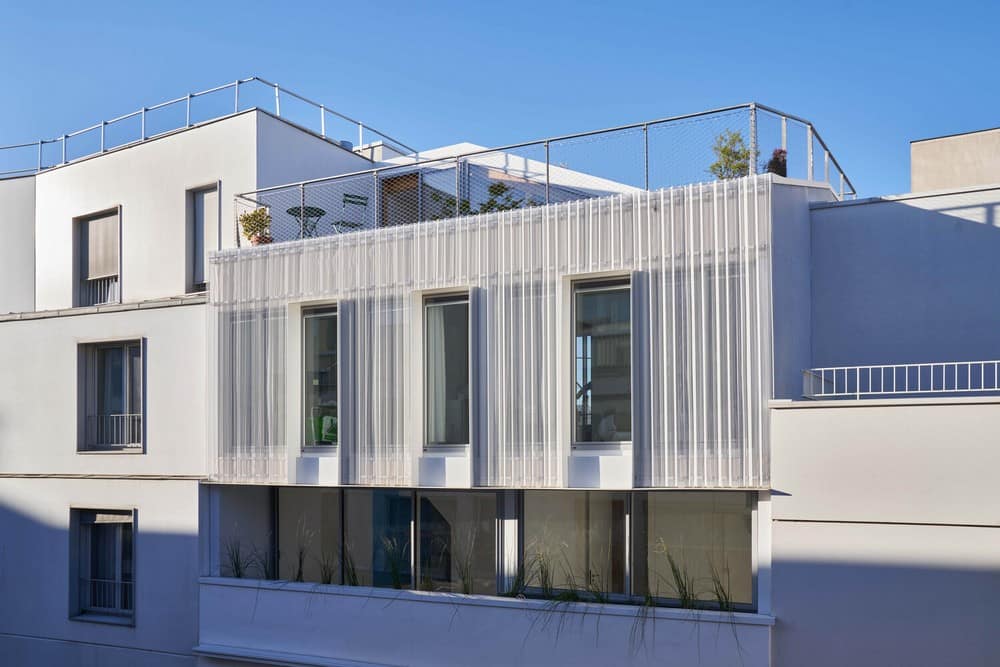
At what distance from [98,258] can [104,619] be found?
625 cm

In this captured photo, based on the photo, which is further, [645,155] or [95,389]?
[95,389]

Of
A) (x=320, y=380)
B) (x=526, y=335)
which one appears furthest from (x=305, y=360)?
(x=526, y=335)

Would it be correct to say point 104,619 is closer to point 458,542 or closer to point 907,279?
point 458,542

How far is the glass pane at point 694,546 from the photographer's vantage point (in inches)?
452

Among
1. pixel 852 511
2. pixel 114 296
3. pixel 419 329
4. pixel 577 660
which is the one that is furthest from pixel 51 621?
pixel 852 511

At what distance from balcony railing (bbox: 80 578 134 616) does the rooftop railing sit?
5741 mm

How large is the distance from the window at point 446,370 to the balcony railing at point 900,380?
415 centimetres

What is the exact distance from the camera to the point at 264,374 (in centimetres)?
1480

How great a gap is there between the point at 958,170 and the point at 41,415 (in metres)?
14.5

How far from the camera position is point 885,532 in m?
10.2

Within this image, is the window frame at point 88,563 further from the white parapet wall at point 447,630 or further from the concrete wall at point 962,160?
the concrete wall at point 962,160

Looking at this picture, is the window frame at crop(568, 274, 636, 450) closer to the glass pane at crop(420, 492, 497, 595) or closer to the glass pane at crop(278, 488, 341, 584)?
the glass pane at crop(420, 492, 497, 595)

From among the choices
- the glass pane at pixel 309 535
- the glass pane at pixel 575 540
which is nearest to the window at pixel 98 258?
the glass pane at pixel 309 535

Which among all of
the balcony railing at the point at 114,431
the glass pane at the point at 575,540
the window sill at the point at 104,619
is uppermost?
the balcony railing at the point at 114,431
